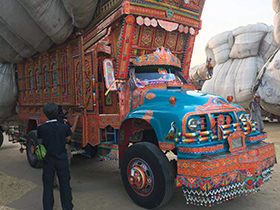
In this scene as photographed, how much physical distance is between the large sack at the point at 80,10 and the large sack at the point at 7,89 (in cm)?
356

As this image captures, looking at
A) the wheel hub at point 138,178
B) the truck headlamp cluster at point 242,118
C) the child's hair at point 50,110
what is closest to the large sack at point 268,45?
the truck headlamp cluster at point 242,118

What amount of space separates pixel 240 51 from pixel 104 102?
15.4 m

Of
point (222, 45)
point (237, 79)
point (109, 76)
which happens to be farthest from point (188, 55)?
point (222, 45)

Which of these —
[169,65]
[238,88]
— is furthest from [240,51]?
[169,65]

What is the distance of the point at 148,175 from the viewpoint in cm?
361

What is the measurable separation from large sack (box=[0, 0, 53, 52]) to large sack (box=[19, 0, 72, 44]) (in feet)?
0.86

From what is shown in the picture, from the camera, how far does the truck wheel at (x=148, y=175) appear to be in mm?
3395

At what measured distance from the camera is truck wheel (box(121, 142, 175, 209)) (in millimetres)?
3395

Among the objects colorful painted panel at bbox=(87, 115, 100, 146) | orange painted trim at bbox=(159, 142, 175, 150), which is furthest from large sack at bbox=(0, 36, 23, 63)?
orange painted trim at bbox=(159, 142, 175, 150)

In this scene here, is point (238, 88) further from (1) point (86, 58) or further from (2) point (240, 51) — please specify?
(1) point (86, 58)

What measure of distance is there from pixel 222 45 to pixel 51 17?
1686 centimetres

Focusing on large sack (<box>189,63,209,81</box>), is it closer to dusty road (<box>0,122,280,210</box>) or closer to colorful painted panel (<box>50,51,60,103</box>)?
dusty road (<box>0,122,280,210</box>)

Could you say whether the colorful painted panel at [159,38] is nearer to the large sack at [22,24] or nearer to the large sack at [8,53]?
the large sack at [22,24]

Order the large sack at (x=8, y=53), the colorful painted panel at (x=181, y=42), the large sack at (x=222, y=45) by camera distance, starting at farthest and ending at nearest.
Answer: the large sack at (x=222, y=45)
the large sack at (x=8, y=53)
the colorful painted panel at (x=181, y=42)
